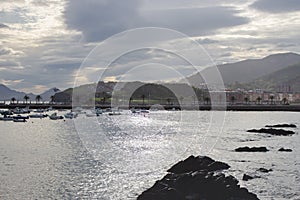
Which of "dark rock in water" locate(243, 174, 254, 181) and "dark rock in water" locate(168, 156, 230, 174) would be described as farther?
"dark rock in water" locate(168, 156, 230, 174)

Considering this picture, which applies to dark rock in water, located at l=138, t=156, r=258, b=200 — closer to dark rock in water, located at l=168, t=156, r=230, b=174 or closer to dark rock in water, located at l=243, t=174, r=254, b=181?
dark rock in water, located at l=168, t=156, r=230, b=174

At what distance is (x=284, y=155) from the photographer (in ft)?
168

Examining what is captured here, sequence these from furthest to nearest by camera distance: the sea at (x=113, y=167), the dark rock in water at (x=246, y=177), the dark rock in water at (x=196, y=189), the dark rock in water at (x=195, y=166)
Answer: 1. the dark rock in water at (x=195, y=166)
2. the dark rock in water at (x=246, y=177)
3. the sea at (x=113, y=167)
4. the dark rock in water at (x=196, y=189)

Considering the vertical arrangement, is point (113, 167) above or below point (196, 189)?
below

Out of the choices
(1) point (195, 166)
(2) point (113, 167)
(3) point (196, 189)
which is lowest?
(2) point (113, 167)

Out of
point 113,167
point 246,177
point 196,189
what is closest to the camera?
point 196,189

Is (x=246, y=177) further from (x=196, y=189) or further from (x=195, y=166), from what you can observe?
(x=196, y=189)

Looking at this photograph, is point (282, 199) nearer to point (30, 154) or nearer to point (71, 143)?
point (30, 154)

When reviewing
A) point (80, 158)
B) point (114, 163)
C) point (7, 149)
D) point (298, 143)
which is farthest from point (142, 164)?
point (298, 143)

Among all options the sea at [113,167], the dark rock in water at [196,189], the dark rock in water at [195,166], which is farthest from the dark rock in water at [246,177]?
the dark rock in water at [196,189]

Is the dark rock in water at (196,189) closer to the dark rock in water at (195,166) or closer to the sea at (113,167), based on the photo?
the sea at (113,167)

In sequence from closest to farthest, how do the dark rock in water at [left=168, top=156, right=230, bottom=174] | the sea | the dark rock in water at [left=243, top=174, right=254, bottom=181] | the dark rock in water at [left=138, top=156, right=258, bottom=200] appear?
the dark rock in water at [left=138, top=156, right=258, bottom=200] → the sea → the dark rock in water at [left=243, top=174, right=254, bottom=181] → the dark rock in water at [left=168, top=156, right=230, bottom=174]

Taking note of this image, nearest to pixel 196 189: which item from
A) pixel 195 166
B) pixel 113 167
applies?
pixel 195 166

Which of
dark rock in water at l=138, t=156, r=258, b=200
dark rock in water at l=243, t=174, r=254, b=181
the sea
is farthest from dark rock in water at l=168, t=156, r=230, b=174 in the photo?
dark rock in water at l=138, t=156, r=258, b=200
